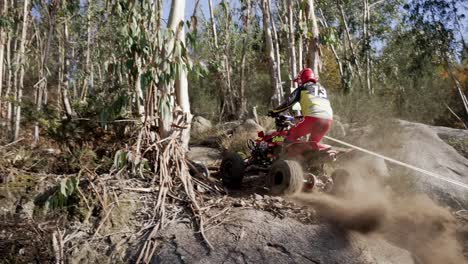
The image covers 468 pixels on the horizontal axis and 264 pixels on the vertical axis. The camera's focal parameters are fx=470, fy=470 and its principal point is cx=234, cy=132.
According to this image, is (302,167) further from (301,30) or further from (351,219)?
(301,30)

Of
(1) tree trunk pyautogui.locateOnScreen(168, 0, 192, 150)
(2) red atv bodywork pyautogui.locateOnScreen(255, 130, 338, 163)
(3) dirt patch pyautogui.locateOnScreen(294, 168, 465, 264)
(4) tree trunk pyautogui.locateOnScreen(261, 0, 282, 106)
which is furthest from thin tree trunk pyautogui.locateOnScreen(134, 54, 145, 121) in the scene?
(4) tree trunk pyautogui.locateOnScreen(261, 0, 282, 106)

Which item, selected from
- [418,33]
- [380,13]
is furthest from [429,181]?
[380,13]

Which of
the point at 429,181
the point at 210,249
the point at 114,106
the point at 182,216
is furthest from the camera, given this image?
the point at 429,181

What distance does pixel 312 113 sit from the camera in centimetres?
732

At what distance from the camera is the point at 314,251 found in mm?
5523

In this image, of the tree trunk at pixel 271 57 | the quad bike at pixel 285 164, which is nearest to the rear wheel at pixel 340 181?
the quad bike at pixel 285 164

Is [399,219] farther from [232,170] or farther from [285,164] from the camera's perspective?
[232,170]

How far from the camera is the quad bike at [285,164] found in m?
6.80

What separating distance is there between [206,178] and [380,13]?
2571cm

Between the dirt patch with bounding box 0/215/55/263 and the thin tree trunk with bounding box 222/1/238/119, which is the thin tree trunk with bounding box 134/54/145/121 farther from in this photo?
the thin tree trunk with bounding box 222/1/238/119

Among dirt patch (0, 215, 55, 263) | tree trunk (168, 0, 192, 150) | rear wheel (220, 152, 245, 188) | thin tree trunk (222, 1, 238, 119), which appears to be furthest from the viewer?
thin tree trunk (222, 1, 238, 119)

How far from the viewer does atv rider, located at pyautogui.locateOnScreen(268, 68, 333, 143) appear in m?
7.31

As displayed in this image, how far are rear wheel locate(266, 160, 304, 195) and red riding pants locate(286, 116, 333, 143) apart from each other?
0.69m

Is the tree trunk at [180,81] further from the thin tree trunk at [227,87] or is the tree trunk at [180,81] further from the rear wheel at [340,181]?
the thin tree trunk at [227,87]
